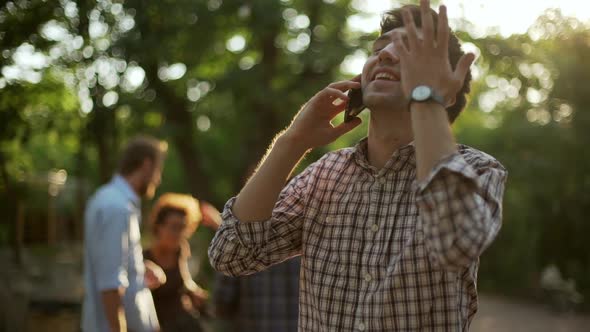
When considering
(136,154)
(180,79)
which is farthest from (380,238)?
(180,79)

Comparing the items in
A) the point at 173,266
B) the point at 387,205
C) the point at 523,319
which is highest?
the point at 387,205

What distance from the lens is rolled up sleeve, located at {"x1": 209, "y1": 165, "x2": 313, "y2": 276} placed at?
212 centimetres

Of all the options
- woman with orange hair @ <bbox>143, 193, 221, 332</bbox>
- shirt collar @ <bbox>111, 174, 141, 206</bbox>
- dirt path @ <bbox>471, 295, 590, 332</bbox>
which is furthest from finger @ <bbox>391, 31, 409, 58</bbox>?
dirt path @ <bbox>471, 295, 590, 332</bbox>

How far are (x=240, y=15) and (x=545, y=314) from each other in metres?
13.0

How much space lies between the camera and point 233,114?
10133 millimetres

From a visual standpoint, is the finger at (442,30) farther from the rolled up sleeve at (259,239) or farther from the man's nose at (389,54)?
the rolled up sleeve at (259,239)

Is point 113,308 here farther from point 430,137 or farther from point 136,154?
point 430,137

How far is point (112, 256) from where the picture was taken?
3938 mm

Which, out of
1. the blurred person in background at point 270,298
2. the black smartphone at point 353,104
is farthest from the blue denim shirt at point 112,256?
the black smartphone at point 353,104

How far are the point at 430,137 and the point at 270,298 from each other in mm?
3095

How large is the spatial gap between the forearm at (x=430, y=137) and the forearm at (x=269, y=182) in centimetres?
42

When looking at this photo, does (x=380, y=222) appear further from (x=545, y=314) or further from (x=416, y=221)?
(x=545, y=314)

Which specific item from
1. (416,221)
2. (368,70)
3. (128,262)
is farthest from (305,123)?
(128,262)

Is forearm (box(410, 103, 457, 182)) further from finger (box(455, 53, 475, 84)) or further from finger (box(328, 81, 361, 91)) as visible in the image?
finger (box(328, 81, 361, 91))
